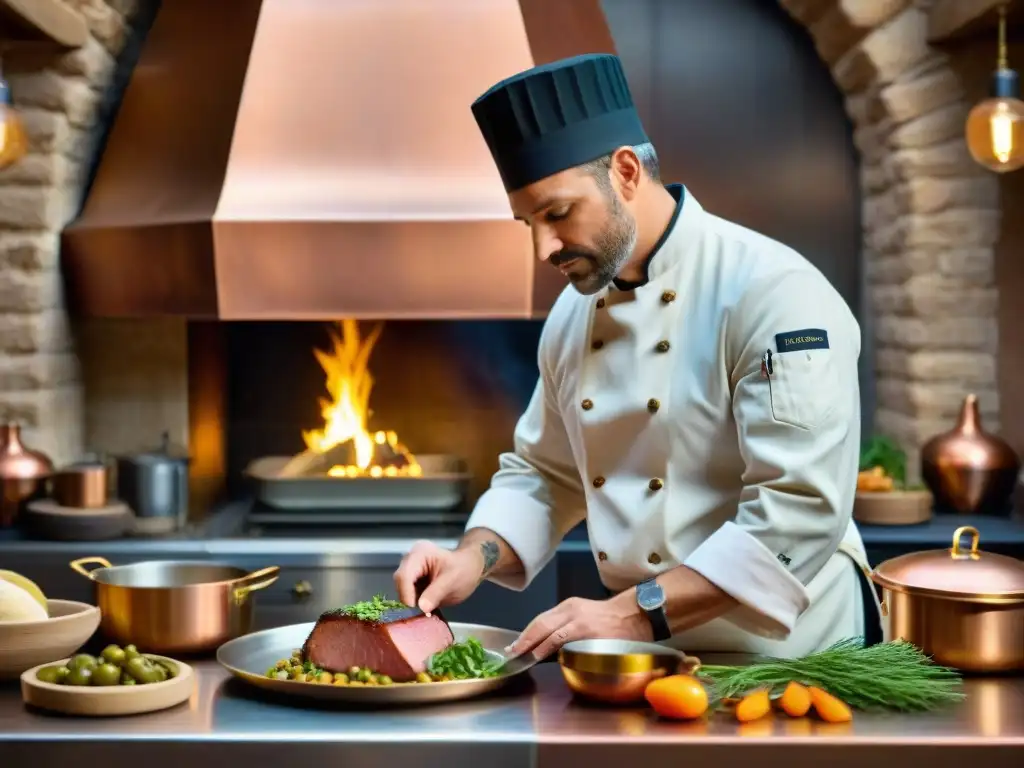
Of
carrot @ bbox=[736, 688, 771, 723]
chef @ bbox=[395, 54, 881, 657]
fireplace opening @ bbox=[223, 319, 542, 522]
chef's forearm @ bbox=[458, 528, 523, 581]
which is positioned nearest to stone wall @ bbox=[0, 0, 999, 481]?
fireplace opening @ bbox=[223, 319, 542, 522]

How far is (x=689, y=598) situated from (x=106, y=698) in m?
0.85

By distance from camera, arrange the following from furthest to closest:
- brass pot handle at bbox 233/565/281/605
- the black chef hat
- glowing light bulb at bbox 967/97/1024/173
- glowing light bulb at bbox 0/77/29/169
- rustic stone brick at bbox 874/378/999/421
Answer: rustic stone brick at bbox 874/378/999/421 < glowing light bulb at bbox 967/97/1024/173 < glowing light bulb at bbox 0/77/29/169 < brass pot handle at bbox 233/565/281/605 < the black chef hat

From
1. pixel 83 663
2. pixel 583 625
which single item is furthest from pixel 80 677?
pixel 583 625

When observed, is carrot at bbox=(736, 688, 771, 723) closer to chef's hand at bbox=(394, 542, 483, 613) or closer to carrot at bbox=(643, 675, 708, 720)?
carrot at bbox=(643, 675, 708, 720)

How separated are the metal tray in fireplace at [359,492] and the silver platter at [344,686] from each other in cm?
208

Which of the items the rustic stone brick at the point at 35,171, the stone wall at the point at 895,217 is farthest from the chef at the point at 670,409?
the rustic stone brick at the point at 35,171

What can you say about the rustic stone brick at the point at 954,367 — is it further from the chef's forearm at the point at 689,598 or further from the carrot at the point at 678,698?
the carrot at the point at 678,698

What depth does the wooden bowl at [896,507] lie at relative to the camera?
4.26 m

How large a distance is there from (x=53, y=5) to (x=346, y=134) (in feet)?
3.12

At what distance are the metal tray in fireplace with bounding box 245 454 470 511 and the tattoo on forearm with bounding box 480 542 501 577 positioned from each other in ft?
6.32

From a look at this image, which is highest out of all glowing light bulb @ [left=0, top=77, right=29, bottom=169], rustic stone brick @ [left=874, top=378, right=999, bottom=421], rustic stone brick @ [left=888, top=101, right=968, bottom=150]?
rustic stone brick @ [left=888, top=101, right=968, bottom=150]

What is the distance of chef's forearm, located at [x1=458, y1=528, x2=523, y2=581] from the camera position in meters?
2.49

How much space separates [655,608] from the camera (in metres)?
2.11

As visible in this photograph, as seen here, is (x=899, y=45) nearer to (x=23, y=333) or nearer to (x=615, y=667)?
(x=23, y=333)
